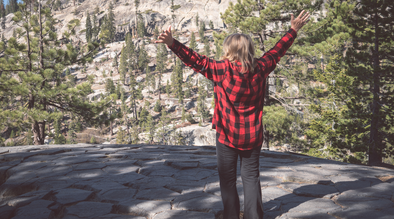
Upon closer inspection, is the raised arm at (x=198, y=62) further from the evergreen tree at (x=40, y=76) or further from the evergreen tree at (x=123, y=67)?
the evergreen tree at (x=123, y=67)

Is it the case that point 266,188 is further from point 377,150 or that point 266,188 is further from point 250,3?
point 250,3

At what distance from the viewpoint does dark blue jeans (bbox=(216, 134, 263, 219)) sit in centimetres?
199

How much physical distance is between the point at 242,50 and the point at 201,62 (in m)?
0.34

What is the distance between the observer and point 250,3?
10711 mm

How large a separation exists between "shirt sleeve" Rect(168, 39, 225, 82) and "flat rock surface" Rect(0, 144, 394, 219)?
130cm

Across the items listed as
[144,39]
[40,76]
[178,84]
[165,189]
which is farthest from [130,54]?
[165,189]

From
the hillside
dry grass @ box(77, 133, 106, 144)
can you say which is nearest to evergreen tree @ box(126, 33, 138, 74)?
the hillside

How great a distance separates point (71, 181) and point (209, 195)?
1854 millimetres

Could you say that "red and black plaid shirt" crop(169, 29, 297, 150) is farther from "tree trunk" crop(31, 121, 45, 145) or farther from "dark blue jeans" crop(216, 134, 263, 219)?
"tree trunk" crop(31, 121, 45, 145)

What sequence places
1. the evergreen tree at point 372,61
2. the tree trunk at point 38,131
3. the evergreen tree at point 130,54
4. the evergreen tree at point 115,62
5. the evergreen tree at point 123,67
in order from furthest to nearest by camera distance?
the evergreen tree at point 115,62
the evergreen tree at point 130,54
the evergreen tree at point 123,67
the tree trunk at point 38,131
the evergreen tree at point 372,61

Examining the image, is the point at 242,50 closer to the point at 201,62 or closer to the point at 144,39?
the point at 201,62

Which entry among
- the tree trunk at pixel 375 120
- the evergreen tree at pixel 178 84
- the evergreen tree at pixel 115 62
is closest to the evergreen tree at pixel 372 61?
the tree trunk at pixel 375 120

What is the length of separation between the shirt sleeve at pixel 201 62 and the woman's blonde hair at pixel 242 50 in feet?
0.36

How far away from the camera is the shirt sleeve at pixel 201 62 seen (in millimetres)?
1966
